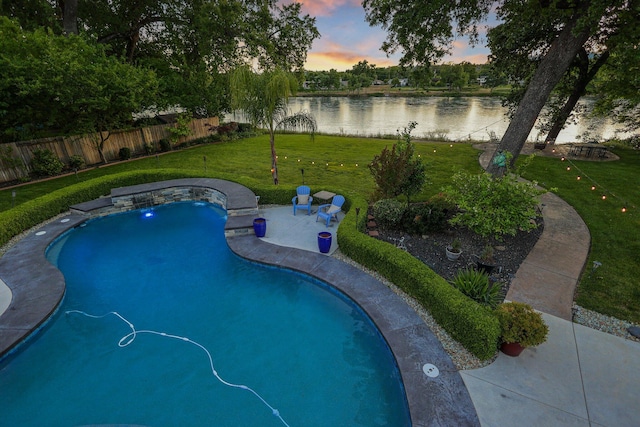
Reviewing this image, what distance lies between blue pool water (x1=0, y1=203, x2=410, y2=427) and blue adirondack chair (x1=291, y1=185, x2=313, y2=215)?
316 cm

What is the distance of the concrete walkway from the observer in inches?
164

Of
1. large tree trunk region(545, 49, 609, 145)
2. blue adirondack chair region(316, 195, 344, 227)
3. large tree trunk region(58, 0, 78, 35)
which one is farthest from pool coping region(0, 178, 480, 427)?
large tree trunk region(545, 49, 609, 145)

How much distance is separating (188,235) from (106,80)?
32.7 feet

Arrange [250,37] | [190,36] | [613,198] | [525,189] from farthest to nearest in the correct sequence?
[190,36] → [250,37] → [613,198] → [525,189]

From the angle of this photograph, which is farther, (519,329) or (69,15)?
(69,15)

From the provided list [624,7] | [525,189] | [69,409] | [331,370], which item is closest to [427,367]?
[331,370]

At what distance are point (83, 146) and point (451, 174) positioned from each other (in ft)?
65.8

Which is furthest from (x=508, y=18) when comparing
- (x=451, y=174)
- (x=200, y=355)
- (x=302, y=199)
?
(x=200, y=355)

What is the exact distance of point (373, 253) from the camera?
24.2 ft

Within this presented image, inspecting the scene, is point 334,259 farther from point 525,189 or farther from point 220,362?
point 525,189

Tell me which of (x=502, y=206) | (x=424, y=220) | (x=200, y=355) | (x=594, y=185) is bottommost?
(x=200, y=355)

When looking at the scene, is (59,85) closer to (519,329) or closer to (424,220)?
(424,220)

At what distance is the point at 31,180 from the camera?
46.0ft

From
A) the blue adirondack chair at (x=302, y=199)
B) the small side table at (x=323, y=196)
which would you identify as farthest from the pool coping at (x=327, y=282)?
the small side table at (x=323, y=196)
